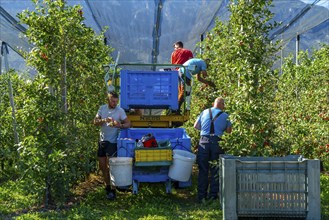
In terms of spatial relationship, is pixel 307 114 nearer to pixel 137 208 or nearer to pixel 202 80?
pixel 202 80

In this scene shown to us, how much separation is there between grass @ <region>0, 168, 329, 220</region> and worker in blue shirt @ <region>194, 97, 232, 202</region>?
0.27m

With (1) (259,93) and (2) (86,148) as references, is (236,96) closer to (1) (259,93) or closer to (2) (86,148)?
(1) (259,93)

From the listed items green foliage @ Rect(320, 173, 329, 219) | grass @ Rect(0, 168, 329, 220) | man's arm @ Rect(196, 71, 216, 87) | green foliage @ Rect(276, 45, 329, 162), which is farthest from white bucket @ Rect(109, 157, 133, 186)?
man's arm @ Rect(196, 71, 216, 87)

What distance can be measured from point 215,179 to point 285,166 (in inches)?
74.4

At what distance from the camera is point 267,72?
7230 mm

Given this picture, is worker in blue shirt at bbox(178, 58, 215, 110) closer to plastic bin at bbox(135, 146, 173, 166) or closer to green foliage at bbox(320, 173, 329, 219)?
plastic bin at bbox(135, 146, 173, 166)

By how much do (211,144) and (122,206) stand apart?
1.57 m

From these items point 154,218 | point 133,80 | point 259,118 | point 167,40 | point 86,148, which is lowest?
point 154,218

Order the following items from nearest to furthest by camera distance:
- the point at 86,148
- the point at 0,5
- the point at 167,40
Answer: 1. the point at 86,148
2. the point at 0,5
3. the point at 167,40

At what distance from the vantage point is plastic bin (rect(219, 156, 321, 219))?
19.5ft

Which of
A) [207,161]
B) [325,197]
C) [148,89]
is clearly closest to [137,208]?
[207,161]

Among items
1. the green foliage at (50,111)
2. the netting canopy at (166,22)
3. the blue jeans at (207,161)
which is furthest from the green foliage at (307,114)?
the netting canopy at (166,22)

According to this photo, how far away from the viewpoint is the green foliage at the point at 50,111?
23.5 ft

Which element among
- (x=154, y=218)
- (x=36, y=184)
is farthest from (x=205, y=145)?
(x=36, y=184)
